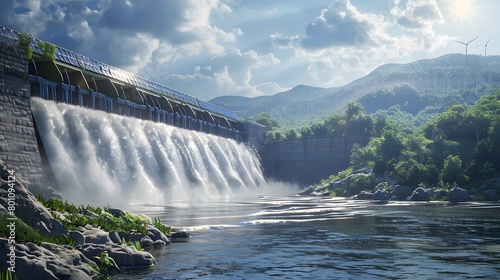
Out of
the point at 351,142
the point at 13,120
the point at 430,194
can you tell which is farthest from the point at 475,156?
the point at 13,120

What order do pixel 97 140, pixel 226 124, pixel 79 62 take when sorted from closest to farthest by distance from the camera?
pixel 97 140, pixel 79 62, pixel 226 124

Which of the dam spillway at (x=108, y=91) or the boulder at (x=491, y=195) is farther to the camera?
the boulder at (x=491, y=195)

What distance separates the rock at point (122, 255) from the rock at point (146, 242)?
480cm

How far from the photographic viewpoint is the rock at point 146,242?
86.0 feet

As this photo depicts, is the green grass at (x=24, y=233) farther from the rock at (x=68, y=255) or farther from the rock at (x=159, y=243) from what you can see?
the rock at (x=159, y=243)

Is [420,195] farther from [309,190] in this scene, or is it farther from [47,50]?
[47,50]

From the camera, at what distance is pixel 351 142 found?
461 feet

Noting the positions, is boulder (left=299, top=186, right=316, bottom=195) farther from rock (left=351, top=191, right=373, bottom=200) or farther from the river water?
the river water

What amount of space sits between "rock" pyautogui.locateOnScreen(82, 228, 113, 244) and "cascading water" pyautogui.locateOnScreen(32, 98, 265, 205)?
32787 mm

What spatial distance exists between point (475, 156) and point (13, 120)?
84.7 meters

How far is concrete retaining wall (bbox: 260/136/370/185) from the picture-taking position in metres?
138

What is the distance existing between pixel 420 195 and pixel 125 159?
4777 cm

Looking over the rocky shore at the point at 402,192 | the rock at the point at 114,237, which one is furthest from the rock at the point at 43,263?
the rocky shore at the point at 402,192

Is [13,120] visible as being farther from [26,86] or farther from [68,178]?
[68,178]
